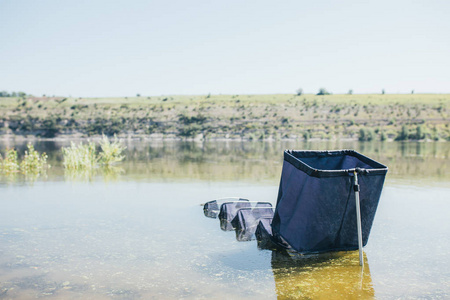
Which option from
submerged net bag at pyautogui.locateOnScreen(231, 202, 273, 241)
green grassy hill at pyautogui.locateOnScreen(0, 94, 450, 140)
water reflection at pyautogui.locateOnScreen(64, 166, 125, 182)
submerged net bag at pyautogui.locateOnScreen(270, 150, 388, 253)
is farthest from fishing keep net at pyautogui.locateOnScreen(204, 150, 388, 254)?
green grassy hill at pyautogui.locateOnScreen(0, 94, 450, 140)

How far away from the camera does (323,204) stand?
5113 millimetres

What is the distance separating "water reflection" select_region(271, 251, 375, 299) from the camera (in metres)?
4.55

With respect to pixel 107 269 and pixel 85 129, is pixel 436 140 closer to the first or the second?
pixel 85 129

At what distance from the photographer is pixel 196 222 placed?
25.4 ft

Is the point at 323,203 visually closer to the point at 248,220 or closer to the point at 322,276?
the point at 322,276

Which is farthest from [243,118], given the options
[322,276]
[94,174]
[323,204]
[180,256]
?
[322,276]

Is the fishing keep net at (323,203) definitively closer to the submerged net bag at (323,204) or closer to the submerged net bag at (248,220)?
the submerged net bag at (323,204)

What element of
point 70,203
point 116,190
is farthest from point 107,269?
point 116,190

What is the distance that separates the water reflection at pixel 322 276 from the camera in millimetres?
4547

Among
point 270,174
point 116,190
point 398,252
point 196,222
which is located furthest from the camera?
point 270,174

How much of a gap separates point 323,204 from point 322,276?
0.82 m

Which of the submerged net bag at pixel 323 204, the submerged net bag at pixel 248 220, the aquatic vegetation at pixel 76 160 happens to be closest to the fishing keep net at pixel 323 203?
the submerged net bag at pixel 323 204

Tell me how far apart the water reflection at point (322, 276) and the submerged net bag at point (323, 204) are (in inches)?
8.8

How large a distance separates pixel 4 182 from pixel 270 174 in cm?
851
